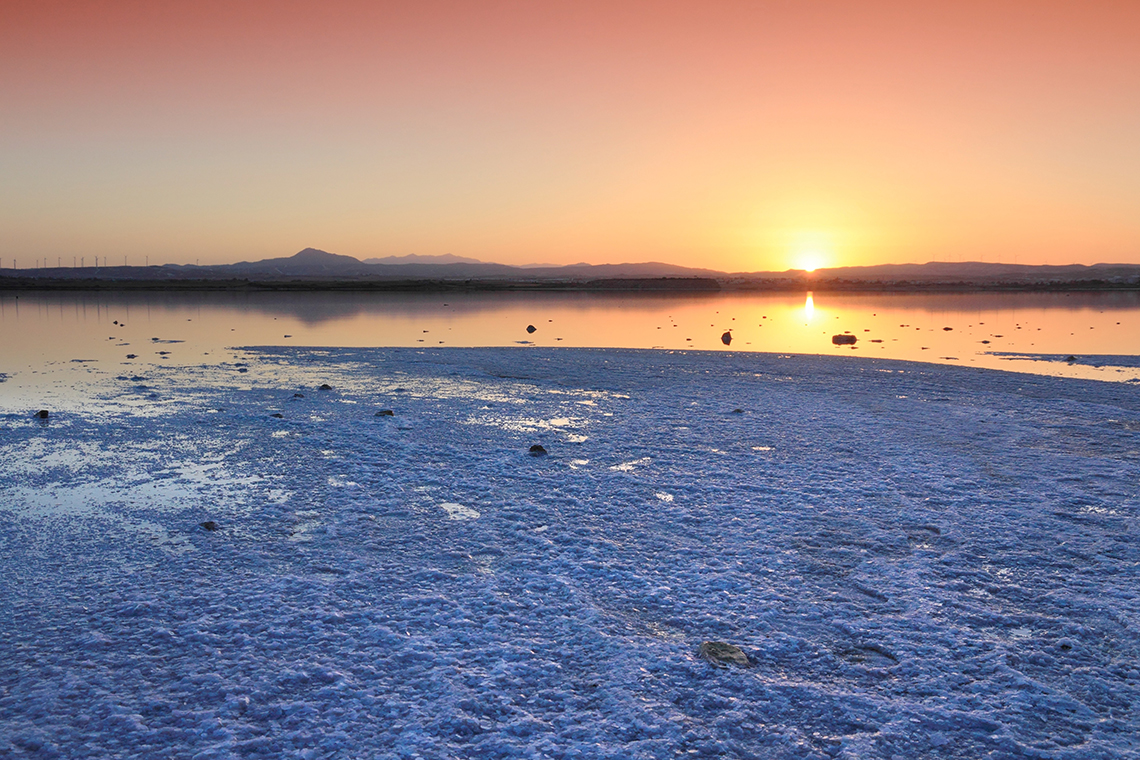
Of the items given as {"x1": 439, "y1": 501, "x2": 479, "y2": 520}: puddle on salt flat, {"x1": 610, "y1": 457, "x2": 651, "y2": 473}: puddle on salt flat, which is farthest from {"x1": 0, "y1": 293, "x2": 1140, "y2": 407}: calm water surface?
{"x1": 610, "y1": 457, "x2": 651, "y2": 473}: puddle on salt flat

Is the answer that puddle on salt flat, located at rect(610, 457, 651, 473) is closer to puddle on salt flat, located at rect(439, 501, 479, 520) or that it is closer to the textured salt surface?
the textured salt surface

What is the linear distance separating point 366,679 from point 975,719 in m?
2.93

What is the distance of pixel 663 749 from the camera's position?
10.0 feet

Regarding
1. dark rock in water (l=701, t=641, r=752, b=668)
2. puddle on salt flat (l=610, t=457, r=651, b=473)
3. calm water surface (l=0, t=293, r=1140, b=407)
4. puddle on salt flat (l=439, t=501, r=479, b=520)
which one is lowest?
dark rock in water (l=701, t=641, r=752, b=668)

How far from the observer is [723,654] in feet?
12.5

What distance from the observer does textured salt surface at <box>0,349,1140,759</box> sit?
3.23 metres

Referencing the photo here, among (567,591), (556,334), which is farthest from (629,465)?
(556,334)

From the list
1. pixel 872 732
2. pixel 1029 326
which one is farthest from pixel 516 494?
pixel 1029 326

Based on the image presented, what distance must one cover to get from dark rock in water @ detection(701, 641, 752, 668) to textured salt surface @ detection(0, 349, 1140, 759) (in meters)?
0.06

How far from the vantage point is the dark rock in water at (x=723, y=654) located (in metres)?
3.72

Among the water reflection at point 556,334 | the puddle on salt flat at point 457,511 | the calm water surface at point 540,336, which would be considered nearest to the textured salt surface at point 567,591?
the puddle on salt flat at point 457,511

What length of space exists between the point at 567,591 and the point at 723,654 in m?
1.14

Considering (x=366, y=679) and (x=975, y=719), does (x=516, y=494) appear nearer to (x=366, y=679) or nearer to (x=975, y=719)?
(x=366, y=679)

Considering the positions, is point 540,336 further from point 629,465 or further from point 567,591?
point 567,591
